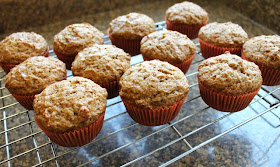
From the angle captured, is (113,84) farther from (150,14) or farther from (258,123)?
(150,14)

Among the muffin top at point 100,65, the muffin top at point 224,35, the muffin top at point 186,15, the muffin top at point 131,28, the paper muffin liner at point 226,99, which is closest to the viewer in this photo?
the paper muffin liner at point 226,99

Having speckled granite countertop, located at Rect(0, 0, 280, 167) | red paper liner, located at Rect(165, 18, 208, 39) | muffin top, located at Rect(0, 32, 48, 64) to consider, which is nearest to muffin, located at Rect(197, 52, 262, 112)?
speckled granite countertop, located at Rect(0, 0, 280, 167)

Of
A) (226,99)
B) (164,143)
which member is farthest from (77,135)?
(226,99)

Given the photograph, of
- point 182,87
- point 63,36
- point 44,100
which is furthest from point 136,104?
point 63,36

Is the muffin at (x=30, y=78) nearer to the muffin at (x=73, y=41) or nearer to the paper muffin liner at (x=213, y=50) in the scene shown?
the muffin at (x=73, y=41)

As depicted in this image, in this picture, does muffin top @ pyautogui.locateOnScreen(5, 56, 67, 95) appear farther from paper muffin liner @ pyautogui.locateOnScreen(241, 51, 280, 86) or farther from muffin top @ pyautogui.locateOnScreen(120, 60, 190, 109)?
paper muffin liner @ pyautogui.locateOnScreen(241, 51, 280, 86)

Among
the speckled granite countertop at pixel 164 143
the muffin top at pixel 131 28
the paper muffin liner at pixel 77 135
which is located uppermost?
the muffin top at pixel 131 28

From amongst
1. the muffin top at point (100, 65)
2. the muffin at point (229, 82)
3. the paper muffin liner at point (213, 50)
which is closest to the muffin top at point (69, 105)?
the muffin top at point (100, 65)
